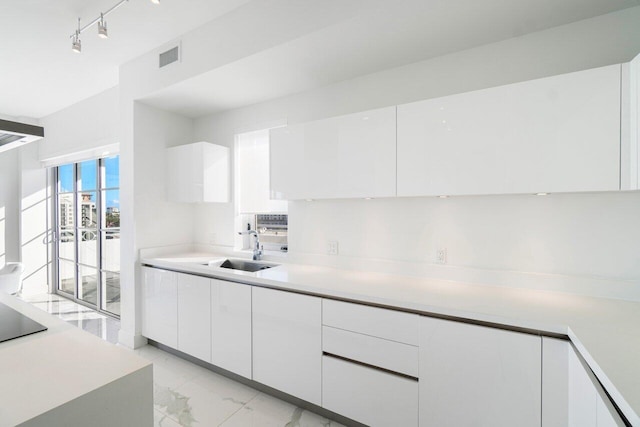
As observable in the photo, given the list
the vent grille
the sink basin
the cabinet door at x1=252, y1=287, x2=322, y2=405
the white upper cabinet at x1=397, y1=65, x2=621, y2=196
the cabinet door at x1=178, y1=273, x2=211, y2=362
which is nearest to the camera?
the vent grille

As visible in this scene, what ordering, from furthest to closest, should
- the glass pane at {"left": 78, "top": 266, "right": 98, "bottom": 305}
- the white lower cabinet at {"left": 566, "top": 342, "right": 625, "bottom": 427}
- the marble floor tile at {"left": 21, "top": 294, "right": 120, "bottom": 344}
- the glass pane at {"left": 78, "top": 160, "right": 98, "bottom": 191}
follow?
the glass pane at {"left": 78, "top": 266, "right": 98, "bottom": 305}
the glass pane at {"left": 78, "top": 160, "right": 98, "bottom": 191}
the marble floor tile at {"left": 21, "top": 294, "right": 120, "bottom": 344}
the white lower cabinet at {"left": 566, "top": 342, "right": 625, "bottom": 427}

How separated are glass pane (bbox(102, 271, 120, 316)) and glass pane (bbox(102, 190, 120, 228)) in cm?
67

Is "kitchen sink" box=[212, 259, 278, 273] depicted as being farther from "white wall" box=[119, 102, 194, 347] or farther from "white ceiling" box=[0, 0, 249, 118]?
"white ceiling" box=[0, 0, 249, 118]

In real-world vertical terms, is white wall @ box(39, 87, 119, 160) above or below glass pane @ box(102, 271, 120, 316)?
above

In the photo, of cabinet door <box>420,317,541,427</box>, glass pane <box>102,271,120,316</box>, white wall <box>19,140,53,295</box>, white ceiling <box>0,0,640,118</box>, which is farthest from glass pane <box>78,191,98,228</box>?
cabinet door <box>420,317,541,427</box>

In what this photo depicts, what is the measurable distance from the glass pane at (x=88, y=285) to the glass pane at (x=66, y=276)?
9.0 inches

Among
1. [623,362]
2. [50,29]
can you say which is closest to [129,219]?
[50,29]

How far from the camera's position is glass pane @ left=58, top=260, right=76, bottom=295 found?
15.1 ft

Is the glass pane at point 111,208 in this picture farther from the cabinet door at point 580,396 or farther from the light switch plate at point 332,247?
the cabinet door at point 580,396

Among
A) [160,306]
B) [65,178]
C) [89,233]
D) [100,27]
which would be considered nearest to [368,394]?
[160,306]

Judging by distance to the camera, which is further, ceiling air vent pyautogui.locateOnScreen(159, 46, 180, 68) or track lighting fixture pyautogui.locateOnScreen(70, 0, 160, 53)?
ceiling air vent pyautogui.locateOnScreen(159, 46, 180, 68)

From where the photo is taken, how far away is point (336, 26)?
171 cm

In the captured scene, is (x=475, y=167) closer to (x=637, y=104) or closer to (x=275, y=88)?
(x=637, y=104)

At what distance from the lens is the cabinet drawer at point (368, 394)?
1.59m
